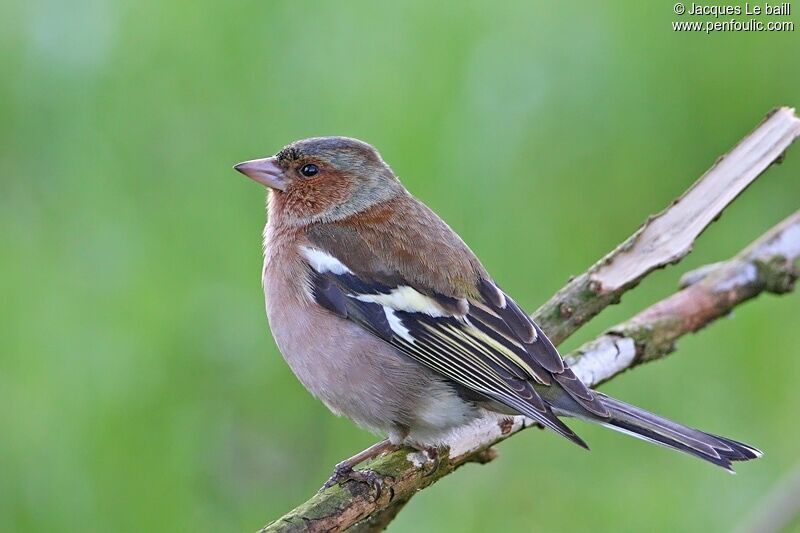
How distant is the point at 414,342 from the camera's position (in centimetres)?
342

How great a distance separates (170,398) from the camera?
445 centimetres

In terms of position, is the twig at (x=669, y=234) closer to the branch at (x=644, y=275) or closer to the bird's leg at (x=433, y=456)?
the branch at (x=644, y=275)

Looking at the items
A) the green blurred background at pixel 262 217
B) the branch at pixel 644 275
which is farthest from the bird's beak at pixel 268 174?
the branch at pixel 644 275

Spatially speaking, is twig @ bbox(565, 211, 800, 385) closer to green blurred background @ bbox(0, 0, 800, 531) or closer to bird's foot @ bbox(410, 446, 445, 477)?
bird's foot @ bbox(410, 446, 445, 477)

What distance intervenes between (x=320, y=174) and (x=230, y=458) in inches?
47.7

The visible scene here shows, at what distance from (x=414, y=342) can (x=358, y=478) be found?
465 mm

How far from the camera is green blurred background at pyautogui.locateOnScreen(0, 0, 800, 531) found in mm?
4398

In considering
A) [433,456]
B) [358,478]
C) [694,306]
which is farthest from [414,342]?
[694,306]

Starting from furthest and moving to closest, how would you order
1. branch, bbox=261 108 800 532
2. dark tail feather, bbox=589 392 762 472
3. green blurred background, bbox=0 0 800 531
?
green blurred background, bbox=0 0 800 531
branch, bbox=261 108 800 532
dark tail feather, bbox=589 392 762 472

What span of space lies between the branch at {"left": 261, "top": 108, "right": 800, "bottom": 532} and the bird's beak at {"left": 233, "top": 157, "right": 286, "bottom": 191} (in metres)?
0.97

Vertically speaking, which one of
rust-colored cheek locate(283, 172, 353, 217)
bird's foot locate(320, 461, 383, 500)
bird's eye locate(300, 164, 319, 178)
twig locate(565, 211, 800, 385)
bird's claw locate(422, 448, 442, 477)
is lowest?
bird's claw locate(422, 448, 442, 477)

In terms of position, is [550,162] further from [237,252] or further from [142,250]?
[142,250]

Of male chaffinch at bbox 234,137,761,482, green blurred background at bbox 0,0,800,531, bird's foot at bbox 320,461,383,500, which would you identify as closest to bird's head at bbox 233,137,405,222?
male chaffinch at bbox 234,137,761,482

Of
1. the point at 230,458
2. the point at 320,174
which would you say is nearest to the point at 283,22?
the point at 320,174
